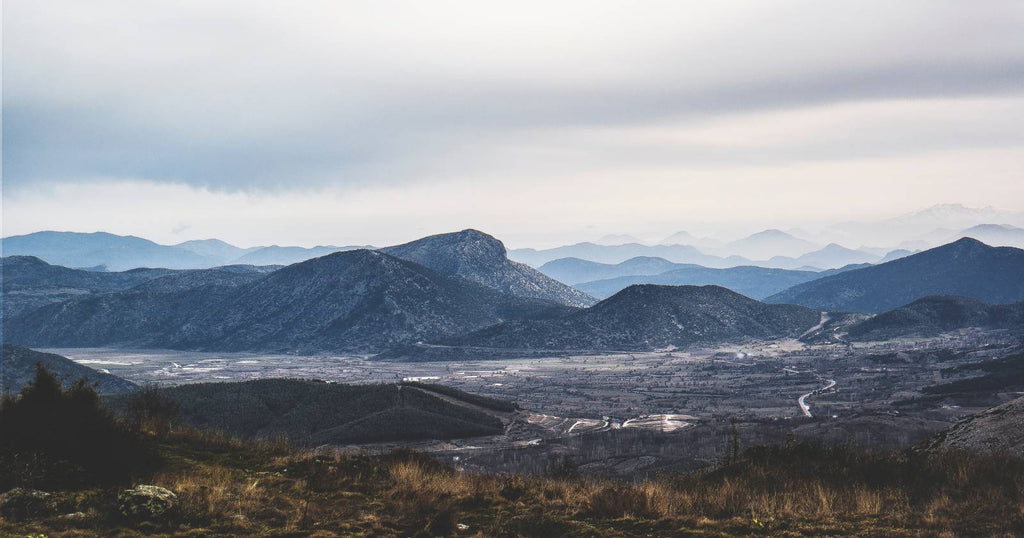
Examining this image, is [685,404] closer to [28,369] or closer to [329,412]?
[329,412]

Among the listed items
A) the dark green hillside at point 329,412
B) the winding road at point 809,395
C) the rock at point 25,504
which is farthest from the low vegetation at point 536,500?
the winding road at point 809,395

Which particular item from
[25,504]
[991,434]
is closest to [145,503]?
[25,504]

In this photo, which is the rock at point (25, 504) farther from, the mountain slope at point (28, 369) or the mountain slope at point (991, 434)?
the mountain slope at point (28, 369)

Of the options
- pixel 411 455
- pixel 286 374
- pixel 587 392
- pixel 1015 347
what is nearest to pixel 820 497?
pixel 411 455

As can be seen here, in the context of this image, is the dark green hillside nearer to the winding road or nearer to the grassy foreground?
the winding road

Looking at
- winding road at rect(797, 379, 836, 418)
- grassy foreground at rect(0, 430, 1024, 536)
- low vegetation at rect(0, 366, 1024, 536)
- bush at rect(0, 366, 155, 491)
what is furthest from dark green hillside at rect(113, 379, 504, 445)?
grassy foreground at rect(0, 430, 1024, 536)

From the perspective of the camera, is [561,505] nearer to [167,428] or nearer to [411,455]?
[411,455]
